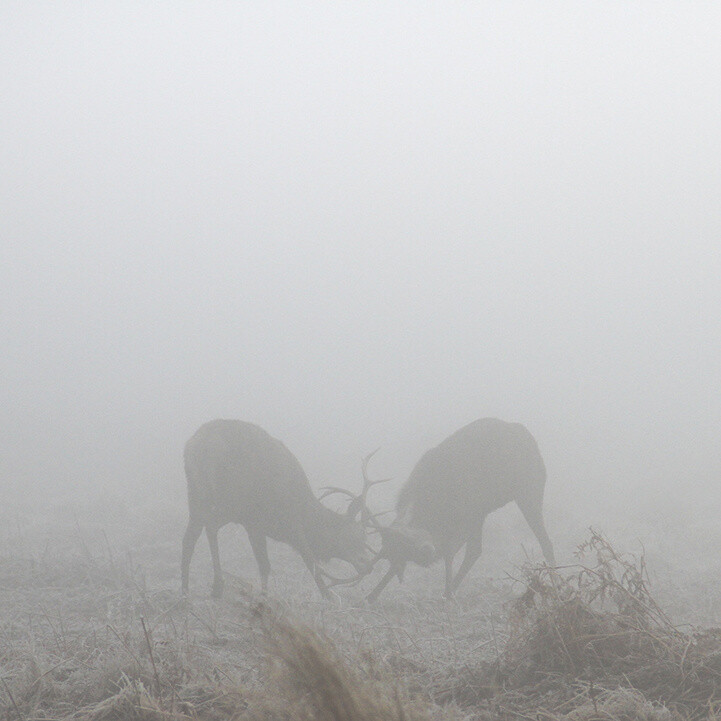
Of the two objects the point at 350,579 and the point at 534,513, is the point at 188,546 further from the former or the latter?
the point at 534,513

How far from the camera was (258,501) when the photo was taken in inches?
392

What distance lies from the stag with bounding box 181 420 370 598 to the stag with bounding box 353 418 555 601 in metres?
0.68

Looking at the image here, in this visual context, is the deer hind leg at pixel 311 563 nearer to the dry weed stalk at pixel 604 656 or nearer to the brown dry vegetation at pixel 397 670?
the brown dry vegetation at pixel 397 670

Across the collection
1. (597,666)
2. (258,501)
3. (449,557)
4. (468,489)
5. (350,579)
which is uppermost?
(597,666)

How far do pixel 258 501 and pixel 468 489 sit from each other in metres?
3.06

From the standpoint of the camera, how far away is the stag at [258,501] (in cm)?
973

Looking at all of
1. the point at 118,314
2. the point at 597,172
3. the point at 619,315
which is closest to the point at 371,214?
the point at 597,172

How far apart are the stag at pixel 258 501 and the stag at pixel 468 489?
2.24 ft

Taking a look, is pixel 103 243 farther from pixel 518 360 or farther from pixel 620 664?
pixel 620 664

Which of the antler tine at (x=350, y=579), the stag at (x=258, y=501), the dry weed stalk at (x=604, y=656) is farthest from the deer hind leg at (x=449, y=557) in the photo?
the dry weed stalk at (x=604, y=656)

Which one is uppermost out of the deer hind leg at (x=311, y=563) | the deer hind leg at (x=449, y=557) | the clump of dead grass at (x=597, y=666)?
the clump of dead grass at (x=597, y=666)

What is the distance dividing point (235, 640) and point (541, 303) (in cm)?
5738

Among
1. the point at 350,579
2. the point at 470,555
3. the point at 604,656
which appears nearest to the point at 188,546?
the point at 350,579

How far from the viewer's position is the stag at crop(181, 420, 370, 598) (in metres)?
9.73
